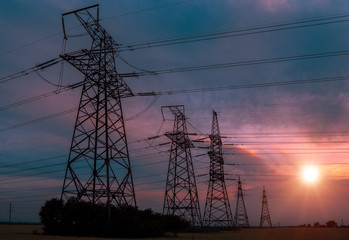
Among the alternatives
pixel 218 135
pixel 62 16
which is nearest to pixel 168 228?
pixel 218 135

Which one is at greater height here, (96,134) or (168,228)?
(96,134)

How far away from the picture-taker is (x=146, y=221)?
3125 cm

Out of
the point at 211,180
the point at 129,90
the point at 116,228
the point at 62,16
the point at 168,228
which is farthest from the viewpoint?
the point at 211,180

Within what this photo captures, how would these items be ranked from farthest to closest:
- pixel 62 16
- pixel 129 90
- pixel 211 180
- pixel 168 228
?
pixel 211 180 < pixel 168 228 < pixel 129 90 < pixel 62 16

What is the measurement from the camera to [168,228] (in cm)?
4259

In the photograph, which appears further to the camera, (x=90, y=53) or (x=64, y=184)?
(x=90, y=53)

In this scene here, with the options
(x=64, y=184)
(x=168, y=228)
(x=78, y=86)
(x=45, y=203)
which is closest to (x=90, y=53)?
(x=78, y=86)

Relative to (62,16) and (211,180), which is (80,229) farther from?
(211,180)

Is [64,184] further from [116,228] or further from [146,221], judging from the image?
[146,221]

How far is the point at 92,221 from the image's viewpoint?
3069 cm

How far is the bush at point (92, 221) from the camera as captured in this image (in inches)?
1189

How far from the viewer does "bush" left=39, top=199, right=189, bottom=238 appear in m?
30.2

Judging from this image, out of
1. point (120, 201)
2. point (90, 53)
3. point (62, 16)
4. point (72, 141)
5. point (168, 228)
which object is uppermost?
point (62, 16)

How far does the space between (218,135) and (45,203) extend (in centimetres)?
3236
